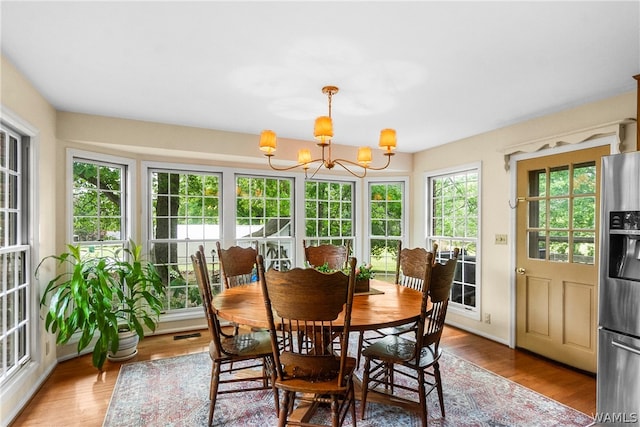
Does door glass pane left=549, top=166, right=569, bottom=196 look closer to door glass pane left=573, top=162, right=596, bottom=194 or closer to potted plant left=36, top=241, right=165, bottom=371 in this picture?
door glass pane left=573, top=162, right=596, bottom=194

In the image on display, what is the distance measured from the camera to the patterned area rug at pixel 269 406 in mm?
2377

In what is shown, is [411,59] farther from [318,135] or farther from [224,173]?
[224,173]

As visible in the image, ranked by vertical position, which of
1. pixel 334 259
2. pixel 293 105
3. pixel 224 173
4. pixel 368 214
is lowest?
pixel 334 259

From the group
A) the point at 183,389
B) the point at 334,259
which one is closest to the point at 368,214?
the point at 334,259

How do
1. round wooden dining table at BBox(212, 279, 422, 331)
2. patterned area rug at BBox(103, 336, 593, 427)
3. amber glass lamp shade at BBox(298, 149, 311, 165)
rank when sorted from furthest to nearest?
amber glass lamp shade at BBox(298, 149, 311, 165) < patterned area rug at BBox(103, 336, 593, 427) < round wooden dining table at BBox(212, 279, 422, 331)

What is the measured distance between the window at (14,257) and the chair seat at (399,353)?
8.23 feet

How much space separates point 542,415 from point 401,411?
0.98m

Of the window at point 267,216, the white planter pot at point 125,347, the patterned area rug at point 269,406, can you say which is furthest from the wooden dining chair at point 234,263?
the window at point 267,216

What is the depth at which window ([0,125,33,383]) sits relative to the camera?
8.09 ft

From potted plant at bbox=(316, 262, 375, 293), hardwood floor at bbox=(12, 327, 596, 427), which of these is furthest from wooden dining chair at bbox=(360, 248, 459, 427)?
hardwood floor at bbox=(12, 327, 596, 427)

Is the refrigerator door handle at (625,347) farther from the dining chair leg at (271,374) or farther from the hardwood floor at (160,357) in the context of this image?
the dining chair leg at (271,374)

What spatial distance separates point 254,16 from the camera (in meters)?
1.79

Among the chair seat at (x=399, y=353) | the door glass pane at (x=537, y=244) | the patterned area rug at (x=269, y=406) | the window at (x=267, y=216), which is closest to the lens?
the chair seat at (x=399, y=353)

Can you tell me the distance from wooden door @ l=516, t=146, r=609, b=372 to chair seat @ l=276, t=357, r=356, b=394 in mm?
2533
